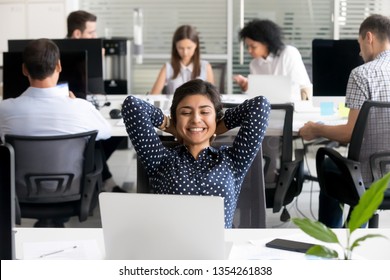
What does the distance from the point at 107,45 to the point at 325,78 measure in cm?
273

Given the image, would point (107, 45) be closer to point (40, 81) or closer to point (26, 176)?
point (40, 81)

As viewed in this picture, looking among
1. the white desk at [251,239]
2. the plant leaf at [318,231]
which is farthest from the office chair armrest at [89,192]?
the plant leaf at [318,231]

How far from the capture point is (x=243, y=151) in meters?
2.33

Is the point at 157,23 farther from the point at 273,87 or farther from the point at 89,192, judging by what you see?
the point at 89,192

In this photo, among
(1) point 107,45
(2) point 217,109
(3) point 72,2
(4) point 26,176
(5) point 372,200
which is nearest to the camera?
(5) point 372,200

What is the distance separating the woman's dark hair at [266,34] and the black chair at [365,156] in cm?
174

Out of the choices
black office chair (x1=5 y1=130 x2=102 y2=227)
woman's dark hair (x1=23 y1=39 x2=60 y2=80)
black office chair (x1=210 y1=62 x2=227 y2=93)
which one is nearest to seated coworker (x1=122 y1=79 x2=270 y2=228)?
black office chair (x1=5 y1=130 x2=102 y2=227)

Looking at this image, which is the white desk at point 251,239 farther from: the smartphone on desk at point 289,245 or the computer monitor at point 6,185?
the computer monitor at point 6,185

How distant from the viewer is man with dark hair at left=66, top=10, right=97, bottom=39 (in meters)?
5.31

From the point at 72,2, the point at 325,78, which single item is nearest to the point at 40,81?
the point at 325,78

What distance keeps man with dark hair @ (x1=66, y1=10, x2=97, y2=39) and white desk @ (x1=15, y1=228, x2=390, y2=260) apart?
3414 mm

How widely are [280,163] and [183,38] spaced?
1944 millimetres

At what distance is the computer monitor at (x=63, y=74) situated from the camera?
407cm

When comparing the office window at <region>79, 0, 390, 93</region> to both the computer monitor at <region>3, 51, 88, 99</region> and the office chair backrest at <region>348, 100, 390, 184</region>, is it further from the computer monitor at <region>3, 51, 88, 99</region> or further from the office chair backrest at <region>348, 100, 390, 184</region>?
the office chair backrest at <region>348, 100, 390, 184</region>
